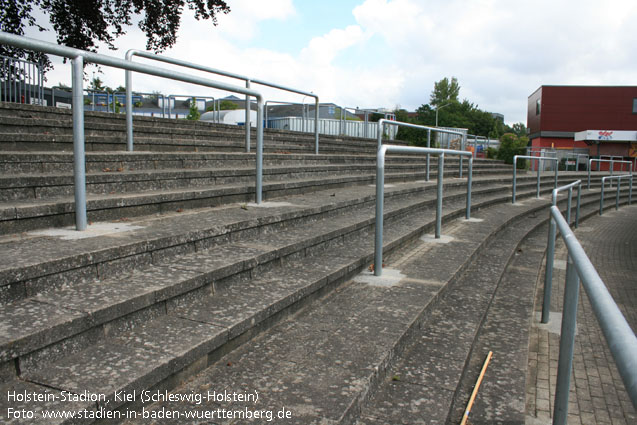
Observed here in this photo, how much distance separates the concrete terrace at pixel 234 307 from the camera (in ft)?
6.17

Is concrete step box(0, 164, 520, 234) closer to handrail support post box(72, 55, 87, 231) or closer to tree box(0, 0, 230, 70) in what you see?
handrail support post box(72, 55, 87, 231)

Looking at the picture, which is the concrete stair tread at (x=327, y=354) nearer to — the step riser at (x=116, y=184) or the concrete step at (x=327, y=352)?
the concrete step at (x=327, y=352)

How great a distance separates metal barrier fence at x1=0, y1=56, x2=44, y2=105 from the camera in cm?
937

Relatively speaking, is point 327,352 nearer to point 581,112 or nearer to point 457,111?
point 581,112

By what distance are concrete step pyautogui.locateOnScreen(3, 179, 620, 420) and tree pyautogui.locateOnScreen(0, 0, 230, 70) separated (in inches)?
358

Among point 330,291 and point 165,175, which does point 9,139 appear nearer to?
point 165,175

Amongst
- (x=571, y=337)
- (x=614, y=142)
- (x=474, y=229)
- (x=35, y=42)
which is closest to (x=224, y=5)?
(x=474, y=229)

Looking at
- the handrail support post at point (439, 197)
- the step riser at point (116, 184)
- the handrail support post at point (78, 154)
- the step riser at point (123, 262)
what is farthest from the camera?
the handrail support post at point (439, 197)

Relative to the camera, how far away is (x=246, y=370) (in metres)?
2.20

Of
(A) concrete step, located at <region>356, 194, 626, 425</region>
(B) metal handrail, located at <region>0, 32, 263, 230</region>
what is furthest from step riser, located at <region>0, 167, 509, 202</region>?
(A) concrete step, located at <region>356, 194, 626, 425</region>

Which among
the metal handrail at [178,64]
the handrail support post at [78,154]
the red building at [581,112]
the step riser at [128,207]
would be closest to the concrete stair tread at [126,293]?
the handrail support post at [78,154]

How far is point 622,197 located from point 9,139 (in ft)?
62.3

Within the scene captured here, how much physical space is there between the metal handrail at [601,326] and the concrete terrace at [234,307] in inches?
8.6

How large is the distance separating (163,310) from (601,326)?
1951mm
